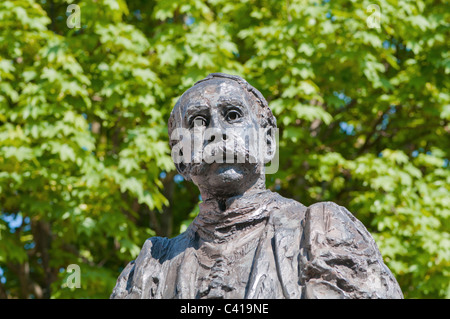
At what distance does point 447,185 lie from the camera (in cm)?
917

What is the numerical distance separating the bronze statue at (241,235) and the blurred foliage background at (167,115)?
461 cm

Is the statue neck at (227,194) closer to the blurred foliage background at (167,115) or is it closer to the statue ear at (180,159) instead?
the statue ear at (180,159)

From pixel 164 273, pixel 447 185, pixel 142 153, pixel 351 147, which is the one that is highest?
pixel 164 273

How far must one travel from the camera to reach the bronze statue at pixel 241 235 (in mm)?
3490

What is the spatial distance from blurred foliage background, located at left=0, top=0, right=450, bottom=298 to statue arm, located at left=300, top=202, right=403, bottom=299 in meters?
5.10

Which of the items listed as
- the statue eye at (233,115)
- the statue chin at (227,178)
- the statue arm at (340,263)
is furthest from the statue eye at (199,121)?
the statue arm at (340,263)

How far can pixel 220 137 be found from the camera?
3.86m

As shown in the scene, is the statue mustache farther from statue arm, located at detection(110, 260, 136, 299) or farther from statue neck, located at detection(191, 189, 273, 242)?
statue arm, located at detection(110, 260, 136, 299)

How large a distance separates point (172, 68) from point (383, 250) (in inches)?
135

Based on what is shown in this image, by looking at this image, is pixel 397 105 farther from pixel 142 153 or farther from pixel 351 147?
pixel 142 153

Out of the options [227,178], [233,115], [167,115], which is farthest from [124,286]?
[167,115]

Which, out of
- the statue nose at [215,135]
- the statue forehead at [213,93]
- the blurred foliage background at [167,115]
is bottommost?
the blurred foliage background at [167,115]

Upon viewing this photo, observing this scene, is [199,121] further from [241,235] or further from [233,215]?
[241,235]
